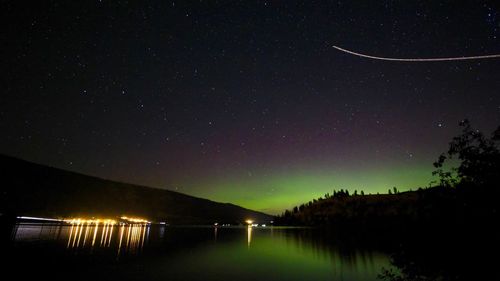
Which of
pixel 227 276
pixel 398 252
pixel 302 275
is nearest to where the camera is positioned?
pixel 398 252

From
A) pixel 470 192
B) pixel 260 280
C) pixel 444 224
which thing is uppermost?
pixel 470 192

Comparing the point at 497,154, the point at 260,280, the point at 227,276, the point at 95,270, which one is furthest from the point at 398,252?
the point at 95,270

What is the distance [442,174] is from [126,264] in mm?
34242

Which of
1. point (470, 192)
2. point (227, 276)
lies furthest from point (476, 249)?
point (227, 276)

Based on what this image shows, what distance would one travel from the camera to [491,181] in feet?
59.4

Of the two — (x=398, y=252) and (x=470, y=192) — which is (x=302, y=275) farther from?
(x=470, y=192)

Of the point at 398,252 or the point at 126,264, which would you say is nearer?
the point at 398,252

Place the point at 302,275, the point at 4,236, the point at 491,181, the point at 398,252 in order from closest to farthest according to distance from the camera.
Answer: the point at 491,181 < the point at 398,252 < the point at 302,275 < the point at 4,236

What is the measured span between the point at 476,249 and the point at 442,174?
15.3ft

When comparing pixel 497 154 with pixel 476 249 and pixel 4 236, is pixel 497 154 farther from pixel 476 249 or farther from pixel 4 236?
pixel 4 236

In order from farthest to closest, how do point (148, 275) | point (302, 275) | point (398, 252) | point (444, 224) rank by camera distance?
point (302, 275) → point (148, 275) → point (398, 252) → point (444, 224)

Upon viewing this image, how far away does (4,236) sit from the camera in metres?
52.9

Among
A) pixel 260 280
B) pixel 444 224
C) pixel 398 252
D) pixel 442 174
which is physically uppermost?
pixel 442 174

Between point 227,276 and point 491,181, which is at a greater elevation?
point 491,181
